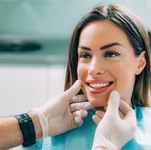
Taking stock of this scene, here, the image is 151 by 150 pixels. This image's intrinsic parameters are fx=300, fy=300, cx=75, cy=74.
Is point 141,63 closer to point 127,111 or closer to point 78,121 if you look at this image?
point 127,111

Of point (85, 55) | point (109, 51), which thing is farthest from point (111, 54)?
point (85, 55)

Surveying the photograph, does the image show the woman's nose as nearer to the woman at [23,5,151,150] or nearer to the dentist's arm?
the woman at [23,5,151,150]

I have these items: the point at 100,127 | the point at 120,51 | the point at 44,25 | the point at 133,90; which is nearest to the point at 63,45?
the point at 44,25

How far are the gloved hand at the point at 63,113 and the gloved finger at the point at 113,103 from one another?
17cm

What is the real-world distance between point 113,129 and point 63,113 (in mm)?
326

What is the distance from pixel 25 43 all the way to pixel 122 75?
164 cm

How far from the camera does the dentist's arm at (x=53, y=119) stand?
138cm

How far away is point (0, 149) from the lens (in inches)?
54.5

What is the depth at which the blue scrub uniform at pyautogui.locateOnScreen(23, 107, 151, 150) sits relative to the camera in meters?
1.40

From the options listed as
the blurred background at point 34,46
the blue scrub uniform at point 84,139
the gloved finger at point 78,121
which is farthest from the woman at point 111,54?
the blurred background at point 34,46

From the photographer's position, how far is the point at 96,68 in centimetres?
137

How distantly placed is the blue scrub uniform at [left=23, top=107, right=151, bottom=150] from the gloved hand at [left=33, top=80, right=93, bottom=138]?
0.14 feet

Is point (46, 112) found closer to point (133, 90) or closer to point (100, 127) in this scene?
point (100, 127)

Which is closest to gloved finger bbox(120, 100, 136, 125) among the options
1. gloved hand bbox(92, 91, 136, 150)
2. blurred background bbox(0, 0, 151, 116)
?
gloved hand bbox(92, 91, 136, 150)
